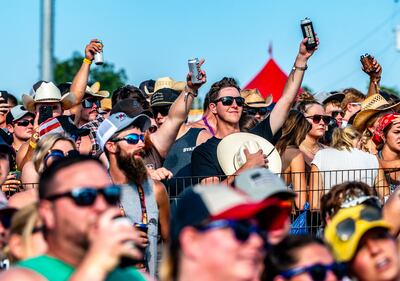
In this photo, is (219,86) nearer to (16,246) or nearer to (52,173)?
(16,246)

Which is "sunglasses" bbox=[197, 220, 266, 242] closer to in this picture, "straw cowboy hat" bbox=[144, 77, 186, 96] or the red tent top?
"straw cowboy hat" bbox=[144, 77, 186, 96]

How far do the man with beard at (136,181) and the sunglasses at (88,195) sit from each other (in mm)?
2725

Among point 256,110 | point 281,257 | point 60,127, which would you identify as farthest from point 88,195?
point 256,110

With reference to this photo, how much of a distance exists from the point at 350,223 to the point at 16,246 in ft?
5.84

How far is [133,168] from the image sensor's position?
7875mm

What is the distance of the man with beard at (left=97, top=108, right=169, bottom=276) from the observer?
25.6ft

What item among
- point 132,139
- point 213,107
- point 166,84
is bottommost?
point 132,139

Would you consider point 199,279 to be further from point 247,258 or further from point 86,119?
point 86,119

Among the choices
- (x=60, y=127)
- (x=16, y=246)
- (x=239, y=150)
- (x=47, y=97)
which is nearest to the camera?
(x=16, y=246)

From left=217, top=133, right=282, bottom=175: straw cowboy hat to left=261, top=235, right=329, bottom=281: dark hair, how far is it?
4188mm

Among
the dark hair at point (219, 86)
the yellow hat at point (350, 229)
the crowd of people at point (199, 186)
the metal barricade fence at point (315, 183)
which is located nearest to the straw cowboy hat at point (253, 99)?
the crowd of people at point (199, 186)

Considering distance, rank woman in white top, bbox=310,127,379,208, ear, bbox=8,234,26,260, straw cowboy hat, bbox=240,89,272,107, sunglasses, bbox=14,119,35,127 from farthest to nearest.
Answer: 1. straw cowboy hat, bbox=240,89,272,107
2. sunglasses, bbox=14,119,35,127
3. woman in white top, bbox=310,127,379,208
4. ear, bbox=8,234,26,260

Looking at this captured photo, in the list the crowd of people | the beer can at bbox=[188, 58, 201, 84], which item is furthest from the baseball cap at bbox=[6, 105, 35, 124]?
the beer can at bbox=[188, 58, 201, 84]

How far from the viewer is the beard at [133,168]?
25.8ft
